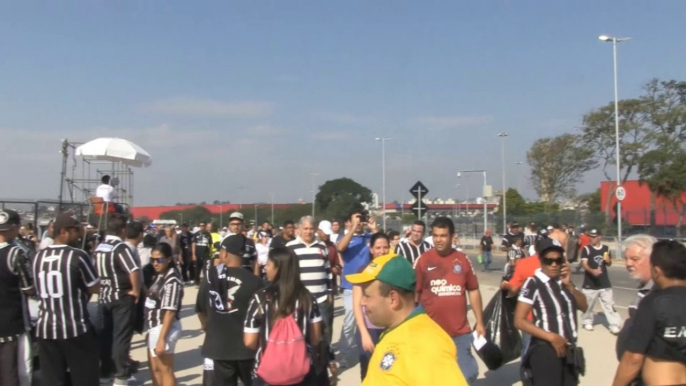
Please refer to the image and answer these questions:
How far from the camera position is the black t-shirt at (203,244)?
1867 cm

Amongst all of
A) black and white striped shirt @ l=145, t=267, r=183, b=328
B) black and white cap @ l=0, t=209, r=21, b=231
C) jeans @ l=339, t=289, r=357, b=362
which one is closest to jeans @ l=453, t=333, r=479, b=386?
black and white striped shirt @ l=145, t=267, r=183, b=328

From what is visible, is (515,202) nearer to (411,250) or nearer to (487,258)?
(487,258)

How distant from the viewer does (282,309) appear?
486cm

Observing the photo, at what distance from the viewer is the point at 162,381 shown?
6.86 metres

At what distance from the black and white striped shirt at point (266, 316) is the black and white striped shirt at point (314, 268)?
2968 millimetres

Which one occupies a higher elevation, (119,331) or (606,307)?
(119,331)

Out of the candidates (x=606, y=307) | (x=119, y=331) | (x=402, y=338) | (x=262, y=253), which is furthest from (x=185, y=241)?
(x=402, y=338)

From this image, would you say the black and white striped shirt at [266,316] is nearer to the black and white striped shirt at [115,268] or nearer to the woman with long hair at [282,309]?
the woman with long hair at [282,309]

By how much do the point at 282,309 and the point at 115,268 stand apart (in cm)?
367

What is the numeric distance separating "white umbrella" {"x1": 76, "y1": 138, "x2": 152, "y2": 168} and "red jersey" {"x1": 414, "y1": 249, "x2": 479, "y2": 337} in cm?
848

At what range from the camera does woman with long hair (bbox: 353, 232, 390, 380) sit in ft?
20.6

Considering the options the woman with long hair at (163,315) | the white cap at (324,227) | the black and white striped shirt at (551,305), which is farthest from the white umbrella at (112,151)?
the black and white striped shirt at (551,305)

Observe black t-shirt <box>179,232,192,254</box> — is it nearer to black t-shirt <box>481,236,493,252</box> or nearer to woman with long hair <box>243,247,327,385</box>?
black t-shirt <box>481,236,493,252</box>

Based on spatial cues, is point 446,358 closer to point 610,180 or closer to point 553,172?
point 610,180
